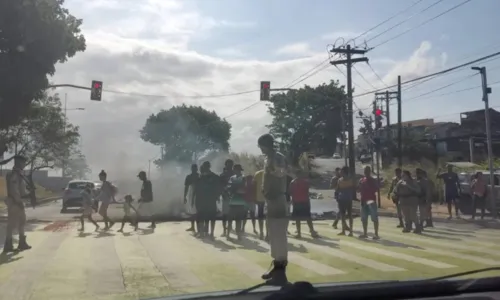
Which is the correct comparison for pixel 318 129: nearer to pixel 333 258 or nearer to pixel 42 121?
pixel 42 121

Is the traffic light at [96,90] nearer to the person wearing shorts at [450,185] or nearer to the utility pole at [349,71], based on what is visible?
the person wearing shorts at [450,185]

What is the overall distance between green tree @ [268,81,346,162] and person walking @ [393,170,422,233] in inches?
391

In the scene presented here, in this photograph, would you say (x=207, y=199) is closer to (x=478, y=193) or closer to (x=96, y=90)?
(x=96, y=90)

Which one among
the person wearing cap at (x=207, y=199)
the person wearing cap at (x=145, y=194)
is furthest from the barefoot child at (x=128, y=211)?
the person wearing cap at (x=207, y=199)

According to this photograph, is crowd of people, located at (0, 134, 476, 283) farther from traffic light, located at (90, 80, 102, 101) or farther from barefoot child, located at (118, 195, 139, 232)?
traffic light, located at (90, 80, 102, 101)

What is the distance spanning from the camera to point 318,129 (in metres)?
31.1

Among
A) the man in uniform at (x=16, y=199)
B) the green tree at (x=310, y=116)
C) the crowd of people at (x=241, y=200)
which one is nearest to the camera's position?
the man in uniform at (x=16, y=199)

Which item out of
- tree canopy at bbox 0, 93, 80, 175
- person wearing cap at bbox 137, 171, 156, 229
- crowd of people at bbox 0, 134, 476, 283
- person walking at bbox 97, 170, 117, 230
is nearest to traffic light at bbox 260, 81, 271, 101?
crowd of people at bbox 0, 134, 476, 283

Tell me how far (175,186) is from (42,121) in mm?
12094

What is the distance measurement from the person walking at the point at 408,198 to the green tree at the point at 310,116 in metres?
9.93

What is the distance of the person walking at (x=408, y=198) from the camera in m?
13.8

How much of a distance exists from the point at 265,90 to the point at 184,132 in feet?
20.7

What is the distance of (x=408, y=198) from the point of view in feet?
45.4

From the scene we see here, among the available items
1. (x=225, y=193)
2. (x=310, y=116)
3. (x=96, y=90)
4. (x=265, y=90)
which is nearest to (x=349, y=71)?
(x=310, y=116)
